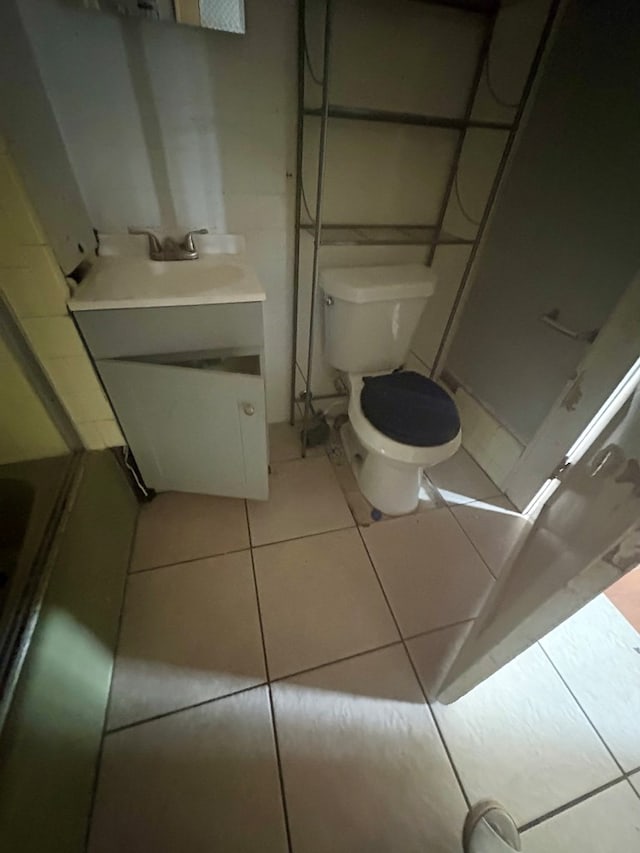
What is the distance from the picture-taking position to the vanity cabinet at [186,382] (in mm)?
902

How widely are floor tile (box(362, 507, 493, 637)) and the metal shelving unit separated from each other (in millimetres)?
548

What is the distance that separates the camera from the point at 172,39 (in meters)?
0.89

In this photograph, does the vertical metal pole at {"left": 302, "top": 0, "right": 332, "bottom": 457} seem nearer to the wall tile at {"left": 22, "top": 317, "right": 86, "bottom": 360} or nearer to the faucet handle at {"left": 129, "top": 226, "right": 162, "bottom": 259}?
the faucet handle at {"left": 129, "top": 226, "right": 162, "bottom": 259}

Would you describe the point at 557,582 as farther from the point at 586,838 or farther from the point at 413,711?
the point at 586,838

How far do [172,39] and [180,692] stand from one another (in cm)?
169

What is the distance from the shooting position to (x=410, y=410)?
46.5 inches

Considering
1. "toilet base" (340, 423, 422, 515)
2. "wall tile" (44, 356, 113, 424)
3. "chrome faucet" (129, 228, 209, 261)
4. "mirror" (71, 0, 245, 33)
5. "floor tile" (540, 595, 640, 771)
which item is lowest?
"floor tile" (540, 595, 640, 771)

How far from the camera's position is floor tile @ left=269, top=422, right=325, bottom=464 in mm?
1602

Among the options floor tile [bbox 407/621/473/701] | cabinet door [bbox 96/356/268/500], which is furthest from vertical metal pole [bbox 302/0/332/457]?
floor tile [bbox 407/621/473/701]

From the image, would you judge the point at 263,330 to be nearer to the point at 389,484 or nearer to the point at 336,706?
the point at 389,484

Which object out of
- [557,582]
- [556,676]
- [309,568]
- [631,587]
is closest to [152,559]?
[309,568]

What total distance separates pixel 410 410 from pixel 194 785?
113 cm

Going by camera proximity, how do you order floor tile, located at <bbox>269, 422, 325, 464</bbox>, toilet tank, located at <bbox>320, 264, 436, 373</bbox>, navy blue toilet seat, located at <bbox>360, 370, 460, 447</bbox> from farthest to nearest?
floor tile, located at <bbox>269, 422, 325, 464</bbox> → toilet tank, located at <bbox>320, 264, 436, 373</bbox> → navy blue toilet seat, located at <bbox>360, 370, 460, 447</bbox>

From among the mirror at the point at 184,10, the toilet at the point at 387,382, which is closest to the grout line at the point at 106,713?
the toilet at the point at 387,382
